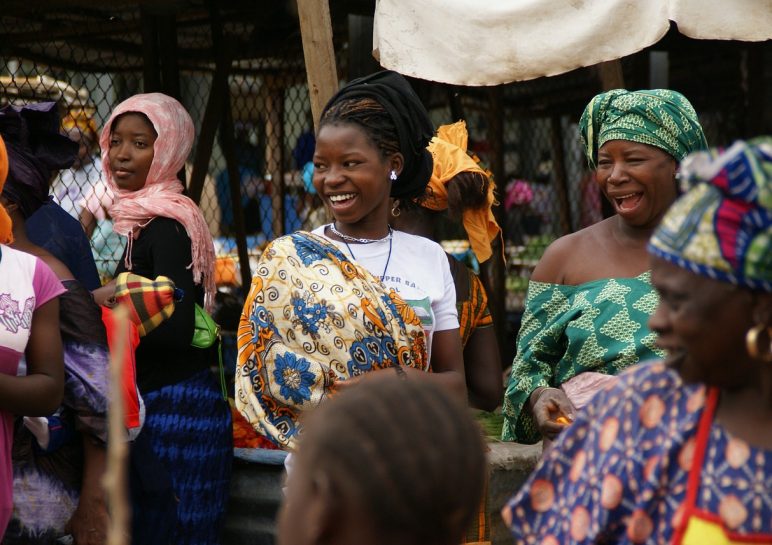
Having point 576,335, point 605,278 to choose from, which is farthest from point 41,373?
point 605,278

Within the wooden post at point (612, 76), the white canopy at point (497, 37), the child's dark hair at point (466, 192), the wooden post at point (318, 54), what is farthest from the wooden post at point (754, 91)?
the wooden post at point (318, 54)

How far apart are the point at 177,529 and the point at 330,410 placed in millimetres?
2570

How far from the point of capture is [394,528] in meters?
1.43

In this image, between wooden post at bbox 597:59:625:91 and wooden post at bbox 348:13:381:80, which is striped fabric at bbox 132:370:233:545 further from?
wooden post at bbox 597:59:625:91

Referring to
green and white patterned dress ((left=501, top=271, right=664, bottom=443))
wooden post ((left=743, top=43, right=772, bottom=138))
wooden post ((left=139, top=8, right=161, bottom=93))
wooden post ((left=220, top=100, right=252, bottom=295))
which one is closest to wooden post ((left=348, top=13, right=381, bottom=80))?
wooden post ((left=139, top=8, right=161, bottom=93))

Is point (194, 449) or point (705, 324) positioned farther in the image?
point (194, 449)

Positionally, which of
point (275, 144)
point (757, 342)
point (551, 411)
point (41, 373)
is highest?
point (275, 144)

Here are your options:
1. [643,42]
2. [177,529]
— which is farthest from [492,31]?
[177,529]

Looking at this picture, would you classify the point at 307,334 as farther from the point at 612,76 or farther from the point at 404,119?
the point at 612,76

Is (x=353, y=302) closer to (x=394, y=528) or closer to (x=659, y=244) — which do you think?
(x=659, y=244)

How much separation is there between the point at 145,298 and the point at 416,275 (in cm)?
92

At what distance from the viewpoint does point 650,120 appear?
122 inches

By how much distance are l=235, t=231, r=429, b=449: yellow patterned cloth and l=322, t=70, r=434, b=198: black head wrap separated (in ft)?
1.48

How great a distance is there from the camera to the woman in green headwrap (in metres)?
2.97
